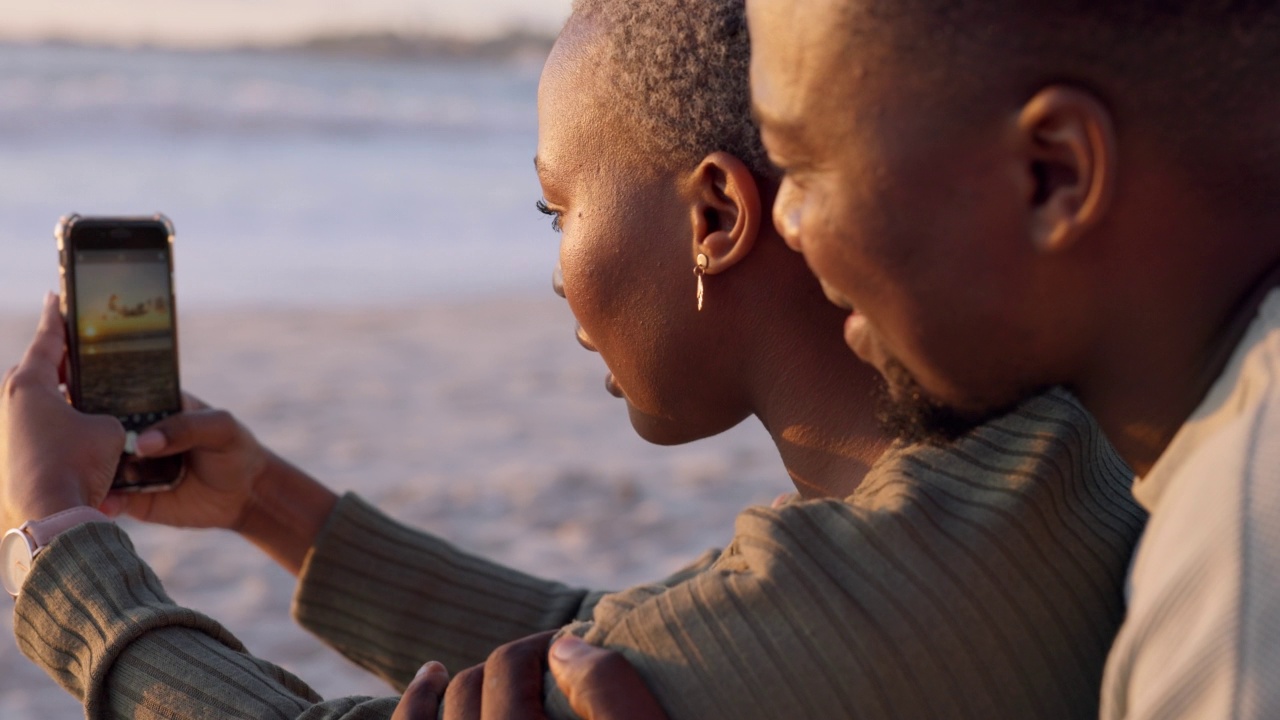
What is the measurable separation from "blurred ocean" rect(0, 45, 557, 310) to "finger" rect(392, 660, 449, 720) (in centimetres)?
542

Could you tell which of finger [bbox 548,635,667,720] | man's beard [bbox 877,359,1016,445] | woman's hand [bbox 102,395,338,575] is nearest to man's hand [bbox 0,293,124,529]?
woman's hand [bbox 102,395,338,575]

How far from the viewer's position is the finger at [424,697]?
1.40 m

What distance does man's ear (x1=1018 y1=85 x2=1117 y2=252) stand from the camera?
0.96 m

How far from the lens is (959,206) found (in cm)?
102

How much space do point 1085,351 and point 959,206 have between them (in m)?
0.15

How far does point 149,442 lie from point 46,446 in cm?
23

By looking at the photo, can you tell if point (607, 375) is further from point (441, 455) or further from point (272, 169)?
point (272, 169)

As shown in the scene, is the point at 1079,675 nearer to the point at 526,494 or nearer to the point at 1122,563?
the point at 1122,563

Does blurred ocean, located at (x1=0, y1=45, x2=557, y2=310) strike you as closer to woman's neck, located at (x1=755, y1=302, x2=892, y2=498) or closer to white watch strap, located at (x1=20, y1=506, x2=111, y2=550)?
white watch strap, located at (x1=20, y1=506, x2=111, y2=550)

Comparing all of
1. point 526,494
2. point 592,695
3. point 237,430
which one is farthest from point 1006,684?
point 526,494

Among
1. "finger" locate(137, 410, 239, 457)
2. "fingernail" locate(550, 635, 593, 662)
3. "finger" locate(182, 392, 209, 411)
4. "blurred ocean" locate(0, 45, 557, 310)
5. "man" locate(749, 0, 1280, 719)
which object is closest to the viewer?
"man" locate(749, 0, 1280, 719)

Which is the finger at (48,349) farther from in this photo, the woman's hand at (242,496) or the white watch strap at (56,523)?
the white watch strap at (56,523)

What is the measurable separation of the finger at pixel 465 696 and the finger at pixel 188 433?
0.96 m

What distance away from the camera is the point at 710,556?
1.81 metres
